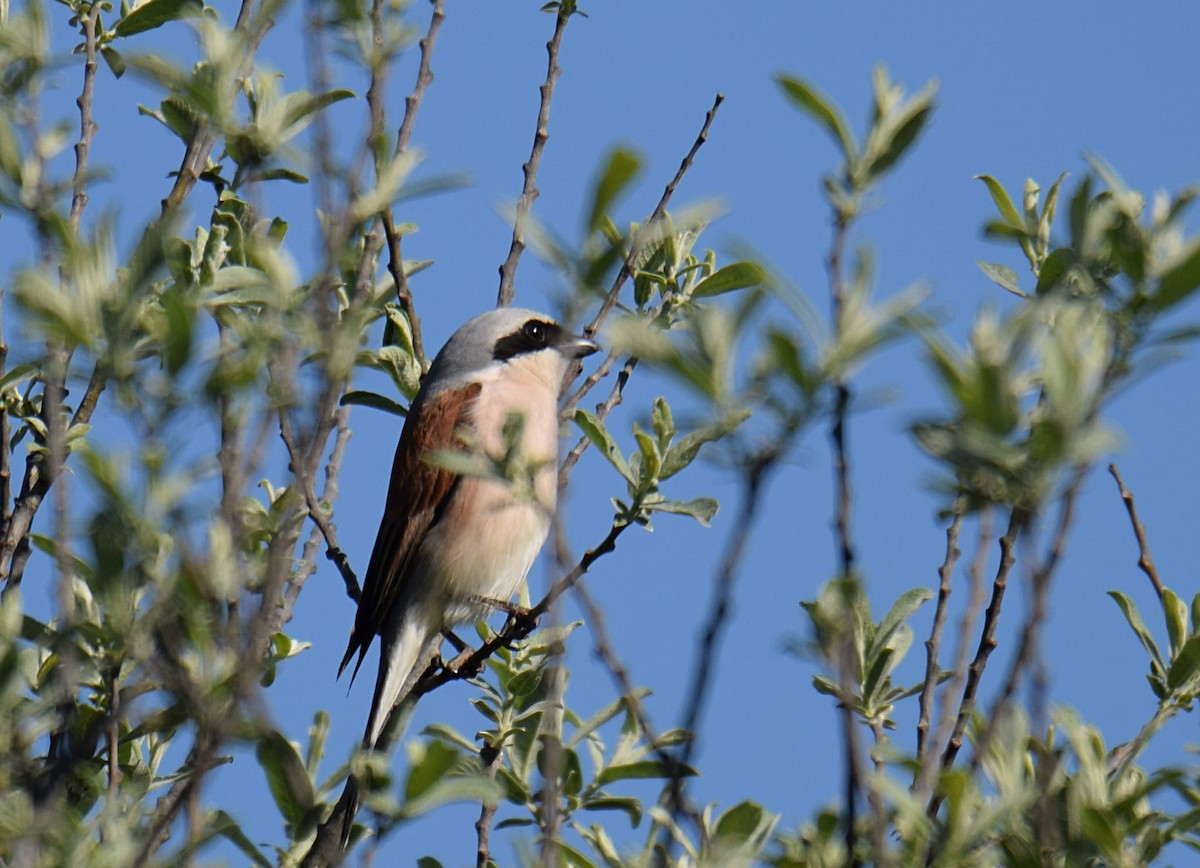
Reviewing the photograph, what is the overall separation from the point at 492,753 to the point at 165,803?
2.98 feet

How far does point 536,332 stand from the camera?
583cm

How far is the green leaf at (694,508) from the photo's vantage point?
3.31m

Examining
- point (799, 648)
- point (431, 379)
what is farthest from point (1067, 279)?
point (431, 379)

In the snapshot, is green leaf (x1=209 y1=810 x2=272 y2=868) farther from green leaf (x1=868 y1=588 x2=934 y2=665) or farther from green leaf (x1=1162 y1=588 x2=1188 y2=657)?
green leaf (x1=1162 y1=588 x2=1188 y2=657)

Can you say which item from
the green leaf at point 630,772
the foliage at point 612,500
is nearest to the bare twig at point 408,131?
the foliage at point 612,500

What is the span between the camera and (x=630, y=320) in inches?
75.5

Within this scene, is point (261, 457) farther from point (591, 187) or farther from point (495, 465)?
point (591, 187)

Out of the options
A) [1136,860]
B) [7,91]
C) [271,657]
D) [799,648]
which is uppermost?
[7,91]

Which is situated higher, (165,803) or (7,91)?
(7,91)

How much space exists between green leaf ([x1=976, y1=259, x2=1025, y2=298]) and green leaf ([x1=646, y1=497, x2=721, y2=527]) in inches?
33.0

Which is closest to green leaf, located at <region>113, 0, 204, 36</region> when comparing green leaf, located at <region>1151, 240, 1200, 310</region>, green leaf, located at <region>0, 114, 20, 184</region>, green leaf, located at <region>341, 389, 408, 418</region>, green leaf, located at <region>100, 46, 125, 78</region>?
green leaf, located at <region>100, 46, 125, 78</region>

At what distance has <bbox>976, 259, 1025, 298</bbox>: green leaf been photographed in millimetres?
3391

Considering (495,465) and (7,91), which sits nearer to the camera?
(495,465)

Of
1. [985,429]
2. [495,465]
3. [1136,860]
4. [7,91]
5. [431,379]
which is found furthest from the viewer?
[431,379]
